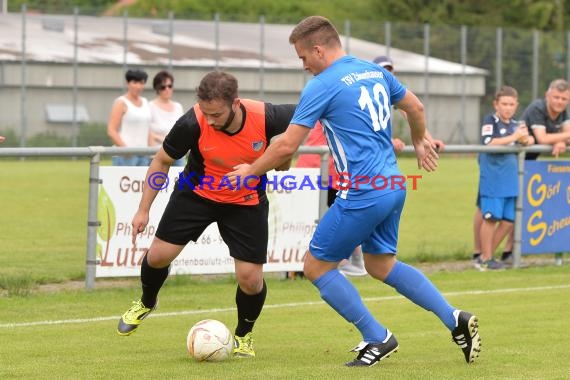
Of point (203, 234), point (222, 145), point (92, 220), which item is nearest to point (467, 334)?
point (222, 145)

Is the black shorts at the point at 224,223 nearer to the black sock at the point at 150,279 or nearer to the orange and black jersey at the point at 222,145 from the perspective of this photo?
the orange and black jersey at the point at 222,145

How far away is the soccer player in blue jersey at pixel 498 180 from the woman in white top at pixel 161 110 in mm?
3453

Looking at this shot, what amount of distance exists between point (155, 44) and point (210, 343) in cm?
3078

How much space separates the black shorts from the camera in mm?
8062

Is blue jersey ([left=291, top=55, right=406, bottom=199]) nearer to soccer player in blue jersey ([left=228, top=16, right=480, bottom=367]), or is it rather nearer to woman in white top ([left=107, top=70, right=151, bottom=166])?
soccer player in blue jersey ([left=228, top=16, right=480, bottom=367])

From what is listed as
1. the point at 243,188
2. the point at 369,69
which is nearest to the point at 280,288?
the point at 243,188

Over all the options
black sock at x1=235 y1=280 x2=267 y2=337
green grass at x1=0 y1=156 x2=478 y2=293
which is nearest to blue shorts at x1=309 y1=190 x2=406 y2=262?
black sock at x1=235 y1=280 x2=267 y2=337

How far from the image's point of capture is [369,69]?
7.38m

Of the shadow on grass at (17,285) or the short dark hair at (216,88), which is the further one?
the shadow on grass at (17,285)

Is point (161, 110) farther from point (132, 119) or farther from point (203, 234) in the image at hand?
point (203, 234)

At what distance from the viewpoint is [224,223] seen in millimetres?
8133

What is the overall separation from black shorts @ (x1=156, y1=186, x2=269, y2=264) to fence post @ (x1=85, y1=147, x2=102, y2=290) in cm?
295

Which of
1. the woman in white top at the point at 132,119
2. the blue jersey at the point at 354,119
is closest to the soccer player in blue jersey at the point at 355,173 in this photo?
the blue jersey at the point at 354,119

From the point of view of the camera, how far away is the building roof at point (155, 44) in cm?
3697
